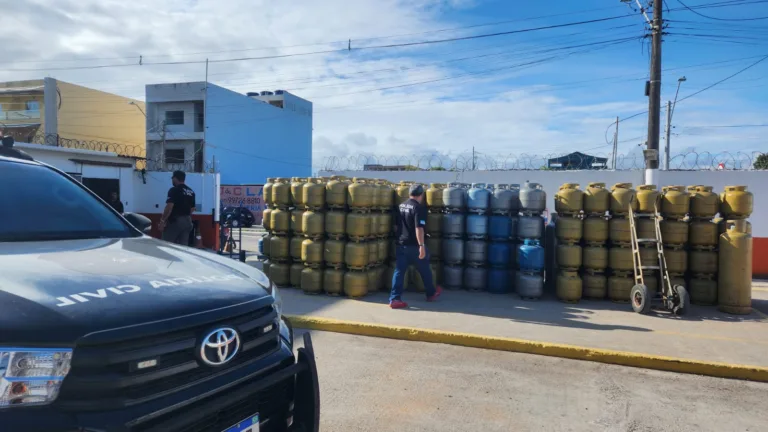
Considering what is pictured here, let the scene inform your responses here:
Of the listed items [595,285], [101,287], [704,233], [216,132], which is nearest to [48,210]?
[101,287]

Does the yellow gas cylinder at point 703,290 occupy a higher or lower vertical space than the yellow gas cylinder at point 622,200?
lower

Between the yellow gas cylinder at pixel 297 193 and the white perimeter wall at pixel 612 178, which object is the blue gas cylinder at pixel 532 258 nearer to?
the yellow gas cylinder at pixel 297 193

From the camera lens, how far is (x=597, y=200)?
8047mm

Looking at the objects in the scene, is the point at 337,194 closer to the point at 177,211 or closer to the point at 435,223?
the point at 435,223

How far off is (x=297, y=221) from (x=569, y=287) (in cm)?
463

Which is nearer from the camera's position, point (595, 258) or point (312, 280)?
point (595, 258)

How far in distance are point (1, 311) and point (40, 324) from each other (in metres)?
0.14

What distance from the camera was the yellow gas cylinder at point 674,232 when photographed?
7949mm

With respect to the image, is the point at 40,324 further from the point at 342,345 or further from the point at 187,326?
the point at 342,345

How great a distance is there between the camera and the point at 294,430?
8.66 ft

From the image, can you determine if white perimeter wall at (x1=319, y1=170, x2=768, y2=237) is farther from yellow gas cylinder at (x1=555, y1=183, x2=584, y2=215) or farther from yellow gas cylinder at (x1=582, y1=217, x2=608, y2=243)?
yellow gas cylinder at (x1=555, y1=183, x2=584, y2=215)

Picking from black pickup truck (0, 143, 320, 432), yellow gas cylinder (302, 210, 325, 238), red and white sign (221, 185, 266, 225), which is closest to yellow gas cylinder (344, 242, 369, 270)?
yellow gas cylinder (302, 210, 325, 238)

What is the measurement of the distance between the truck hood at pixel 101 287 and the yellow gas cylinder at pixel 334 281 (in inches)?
203

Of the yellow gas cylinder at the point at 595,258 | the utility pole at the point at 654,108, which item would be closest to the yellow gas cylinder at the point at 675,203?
the yellow gas cylinder at the point at 595,258
